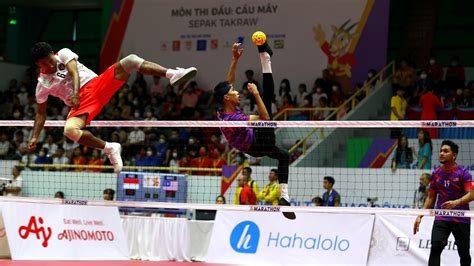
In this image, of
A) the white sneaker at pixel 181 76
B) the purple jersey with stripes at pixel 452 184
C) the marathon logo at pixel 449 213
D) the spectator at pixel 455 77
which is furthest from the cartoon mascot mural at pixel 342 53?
the white sneaker at pixel 181 76

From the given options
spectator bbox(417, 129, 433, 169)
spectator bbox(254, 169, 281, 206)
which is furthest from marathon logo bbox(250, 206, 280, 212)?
spectator bbox(417, 129, 433, 169)

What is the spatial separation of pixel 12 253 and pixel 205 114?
9610 millimetres

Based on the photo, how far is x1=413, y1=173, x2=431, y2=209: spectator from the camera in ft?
51.7

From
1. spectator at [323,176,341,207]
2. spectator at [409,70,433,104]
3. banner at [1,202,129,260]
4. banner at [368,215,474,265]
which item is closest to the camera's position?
banner at [368,215,474,265]

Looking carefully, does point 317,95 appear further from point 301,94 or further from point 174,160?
point 174,160

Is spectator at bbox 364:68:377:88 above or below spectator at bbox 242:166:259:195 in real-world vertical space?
above

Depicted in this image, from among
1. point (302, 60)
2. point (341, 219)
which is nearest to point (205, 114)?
point (302, 60)

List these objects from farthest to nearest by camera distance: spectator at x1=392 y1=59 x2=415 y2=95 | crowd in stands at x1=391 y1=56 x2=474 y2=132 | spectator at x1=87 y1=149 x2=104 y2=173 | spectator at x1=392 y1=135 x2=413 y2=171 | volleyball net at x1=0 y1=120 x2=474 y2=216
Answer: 1. spectator at x1=392 y1=59 x2=415 y2=95
2. spectator at x1=87 y1=149 x2=104 y2=173
3. crowd in stands at x1=391 y1=56 x2=474 y2=132
4. spectator at x1=392 y1=135 x2=413 y2=171
5. volleyball net at x1=0 y1=120 x2=474 y2=216

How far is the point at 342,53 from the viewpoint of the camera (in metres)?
24.1

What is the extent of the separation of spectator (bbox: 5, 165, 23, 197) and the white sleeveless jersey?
10.2 metres

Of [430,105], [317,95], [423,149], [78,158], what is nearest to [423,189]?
[423,149]

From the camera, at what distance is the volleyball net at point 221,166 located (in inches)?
710

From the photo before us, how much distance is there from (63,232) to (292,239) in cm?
453

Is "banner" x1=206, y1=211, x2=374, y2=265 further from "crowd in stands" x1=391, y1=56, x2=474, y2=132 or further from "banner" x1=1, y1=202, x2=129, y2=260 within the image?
"crowd in stands" x1=391, y1=56, x2=474, y2=132
